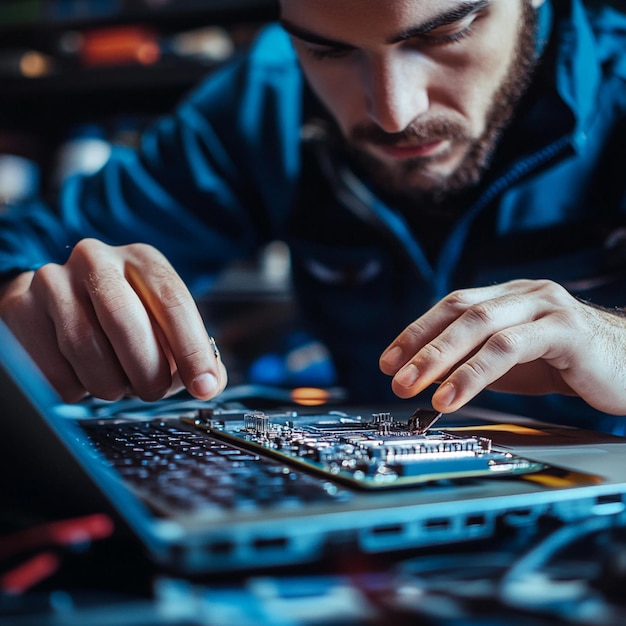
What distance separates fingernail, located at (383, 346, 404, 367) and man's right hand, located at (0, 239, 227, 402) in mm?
133

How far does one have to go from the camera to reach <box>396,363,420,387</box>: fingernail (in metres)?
→ 0.54

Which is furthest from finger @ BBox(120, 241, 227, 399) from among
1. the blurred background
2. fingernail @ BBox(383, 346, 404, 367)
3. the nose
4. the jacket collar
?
the blurred background

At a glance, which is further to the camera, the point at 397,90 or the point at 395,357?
the point at 397,90

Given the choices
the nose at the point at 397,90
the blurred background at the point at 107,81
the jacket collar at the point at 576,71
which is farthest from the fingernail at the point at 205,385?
the blurred background at the point at 107,81

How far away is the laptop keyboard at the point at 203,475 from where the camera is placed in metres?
0.34

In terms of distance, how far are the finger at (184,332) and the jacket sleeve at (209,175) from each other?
0.63 metres

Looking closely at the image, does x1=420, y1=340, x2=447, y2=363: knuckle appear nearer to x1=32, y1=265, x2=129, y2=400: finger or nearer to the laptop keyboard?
the laptop keyboard

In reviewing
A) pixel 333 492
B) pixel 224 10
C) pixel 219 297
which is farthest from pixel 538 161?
pixel 224 10

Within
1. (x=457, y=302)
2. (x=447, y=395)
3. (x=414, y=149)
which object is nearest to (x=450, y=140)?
(x=414, y=149)

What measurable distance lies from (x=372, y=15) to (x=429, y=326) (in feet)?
1.10

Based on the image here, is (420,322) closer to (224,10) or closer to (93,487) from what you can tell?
(93,487)

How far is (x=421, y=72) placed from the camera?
79 cm

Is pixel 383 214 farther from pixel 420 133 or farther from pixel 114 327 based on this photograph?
pixel 114 327

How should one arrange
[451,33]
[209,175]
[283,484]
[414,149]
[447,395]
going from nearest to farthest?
[283,484] → [447,395] → [451,33] → [414,149] → [209,175]
